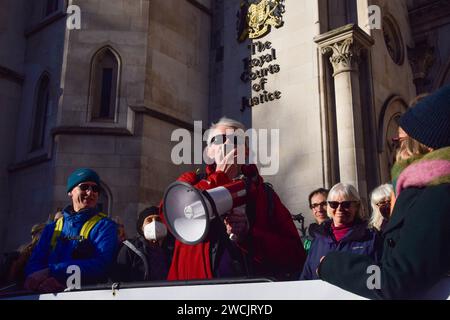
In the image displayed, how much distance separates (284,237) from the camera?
9.71 ft

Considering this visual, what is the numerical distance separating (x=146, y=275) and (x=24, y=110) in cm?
987

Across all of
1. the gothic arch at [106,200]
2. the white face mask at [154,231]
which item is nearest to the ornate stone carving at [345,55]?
the gothic arch at [106,200]

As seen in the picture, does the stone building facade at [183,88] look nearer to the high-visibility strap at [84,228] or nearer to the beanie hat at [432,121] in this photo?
the high-visibility strap at [84,228]

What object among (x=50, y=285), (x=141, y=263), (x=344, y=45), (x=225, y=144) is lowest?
(x=50, y=285)

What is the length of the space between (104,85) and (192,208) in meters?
9.61

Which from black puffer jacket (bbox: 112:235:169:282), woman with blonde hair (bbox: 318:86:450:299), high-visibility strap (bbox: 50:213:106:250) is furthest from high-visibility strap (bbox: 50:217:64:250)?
woman with blonde hair (bbox: 318:86:450:299)

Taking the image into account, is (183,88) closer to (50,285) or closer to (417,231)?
(50,285)

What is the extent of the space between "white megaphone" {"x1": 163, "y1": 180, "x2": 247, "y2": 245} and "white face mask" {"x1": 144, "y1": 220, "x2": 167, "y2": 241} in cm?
213

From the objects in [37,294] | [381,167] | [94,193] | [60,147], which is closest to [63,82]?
[60,147]

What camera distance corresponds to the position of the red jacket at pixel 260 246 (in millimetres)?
2771

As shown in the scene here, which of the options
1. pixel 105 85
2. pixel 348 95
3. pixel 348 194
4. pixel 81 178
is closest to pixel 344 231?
pixel 348 194

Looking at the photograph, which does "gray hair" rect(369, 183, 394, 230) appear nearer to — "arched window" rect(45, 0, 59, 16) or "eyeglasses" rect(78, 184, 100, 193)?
"eyeglasses" rect(78, 184, 100, 193)

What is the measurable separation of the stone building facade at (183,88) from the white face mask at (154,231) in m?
5.25
